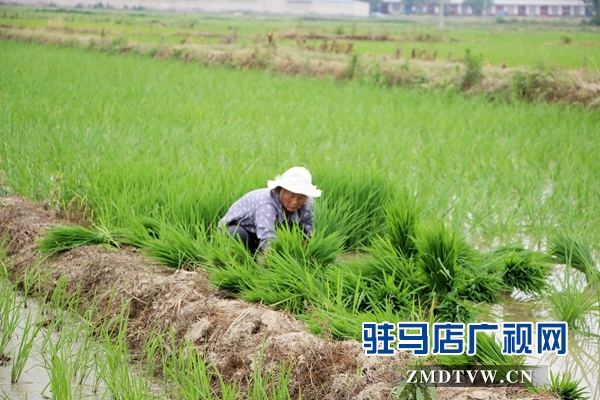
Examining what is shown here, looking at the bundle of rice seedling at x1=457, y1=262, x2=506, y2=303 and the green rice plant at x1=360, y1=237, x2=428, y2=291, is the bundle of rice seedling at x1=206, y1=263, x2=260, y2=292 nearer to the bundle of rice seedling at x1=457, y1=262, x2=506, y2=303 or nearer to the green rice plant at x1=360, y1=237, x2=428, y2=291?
the green rice plant at x1=360, y1=237, x2=428, y2=291

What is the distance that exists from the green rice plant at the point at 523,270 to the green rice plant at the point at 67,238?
173 centimetres

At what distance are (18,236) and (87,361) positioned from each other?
1.41 metres

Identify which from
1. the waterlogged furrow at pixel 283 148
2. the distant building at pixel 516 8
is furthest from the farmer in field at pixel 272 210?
the distant building at pixel 516 8

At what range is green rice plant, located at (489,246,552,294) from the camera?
11.1 feet

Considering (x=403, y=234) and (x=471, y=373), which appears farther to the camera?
(x=403, y=234)

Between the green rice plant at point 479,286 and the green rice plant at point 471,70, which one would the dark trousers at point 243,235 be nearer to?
the green rice plant at point 479,286

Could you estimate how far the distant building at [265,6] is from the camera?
15.4m

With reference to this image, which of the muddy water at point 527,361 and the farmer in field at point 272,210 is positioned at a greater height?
the farmer in field at point 272,210

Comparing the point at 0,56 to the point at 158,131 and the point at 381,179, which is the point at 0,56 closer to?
the point at 158,131

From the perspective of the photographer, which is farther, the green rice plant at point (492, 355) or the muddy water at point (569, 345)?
the muddy water at point (569, 345)

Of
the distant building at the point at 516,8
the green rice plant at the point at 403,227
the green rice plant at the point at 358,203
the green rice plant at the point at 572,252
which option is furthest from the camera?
the distant building at the point at 516,8

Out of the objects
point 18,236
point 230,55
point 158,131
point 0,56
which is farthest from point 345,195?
point 230,55

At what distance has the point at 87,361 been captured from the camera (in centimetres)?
254

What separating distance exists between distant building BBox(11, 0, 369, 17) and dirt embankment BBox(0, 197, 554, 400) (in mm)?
11750
